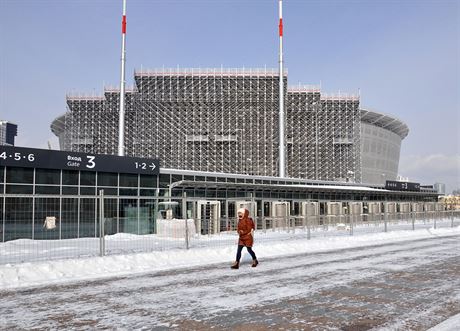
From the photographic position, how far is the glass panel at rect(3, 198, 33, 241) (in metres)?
16.6

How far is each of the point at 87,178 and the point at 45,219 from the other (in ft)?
25.6

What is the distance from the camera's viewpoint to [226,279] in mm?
10500

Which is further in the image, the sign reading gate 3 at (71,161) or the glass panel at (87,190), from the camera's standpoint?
the glass panel at (87,190)

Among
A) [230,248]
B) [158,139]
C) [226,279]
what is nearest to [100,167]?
[230,248]

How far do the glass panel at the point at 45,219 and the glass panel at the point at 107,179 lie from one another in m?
6.95

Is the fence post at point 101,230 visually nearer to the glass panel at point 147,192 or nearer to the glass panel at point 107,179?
the glass panel at point 107,179

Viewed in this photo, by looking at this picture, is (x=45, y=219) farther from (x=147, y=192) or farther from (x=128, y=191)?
(x=147, y=192)

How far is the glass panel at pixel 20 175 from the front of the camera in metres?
22.4

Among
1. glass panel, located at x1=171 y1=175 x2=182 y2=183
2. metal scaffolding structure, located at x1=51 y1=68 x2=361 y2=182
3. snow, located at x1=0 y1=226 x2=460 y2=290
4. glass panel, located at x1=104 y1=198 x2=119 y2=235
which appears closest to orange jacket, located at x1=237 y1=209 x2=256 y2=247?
snow, located at x1=0 y1=226 x2=460 y2=290

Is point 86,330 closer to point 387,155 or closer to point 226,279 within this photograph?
point 226,279

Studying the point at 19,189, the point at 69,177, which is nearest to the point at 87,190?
the point at 69,177

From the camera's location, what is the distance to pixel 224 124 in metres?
59.5

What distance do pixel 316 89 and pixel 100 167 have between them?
4438 cm

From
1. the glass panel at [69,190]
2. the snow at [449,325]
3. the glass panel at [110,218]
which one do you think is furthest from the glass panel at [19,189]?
the snow at [449,325]
